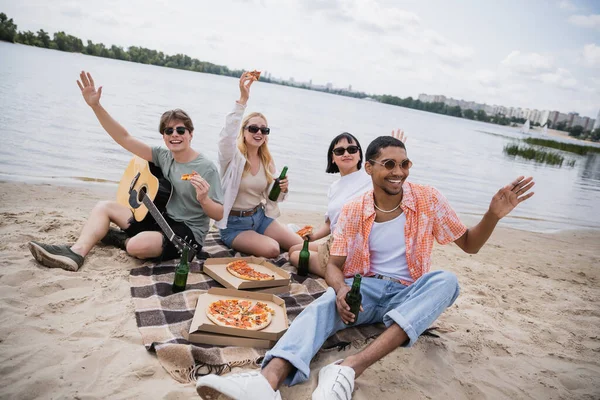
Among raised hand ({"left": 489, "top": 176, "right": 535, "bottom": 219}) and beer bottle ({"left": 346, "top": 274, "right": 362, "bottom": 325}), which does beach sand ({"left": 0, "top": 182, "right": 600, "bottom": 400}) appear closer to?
beer bottle ({"left": 346, "top": 274, "right": 362, "bottom": 325})

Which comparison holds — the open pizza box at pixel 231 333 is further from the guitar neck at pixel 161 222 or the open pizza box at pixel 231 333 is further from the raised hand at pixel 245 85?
the raised hand at pixel 245 85

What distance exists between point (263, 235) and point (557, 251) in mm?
6251

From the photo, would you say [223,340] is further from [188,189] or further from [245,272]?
[188,189]

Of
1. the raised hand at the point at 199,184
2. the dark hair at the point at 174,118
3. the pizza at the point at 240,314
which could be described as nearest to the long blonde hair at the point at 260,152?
the dark hair at the point at 174,118

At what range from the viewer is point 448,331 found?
3.85m

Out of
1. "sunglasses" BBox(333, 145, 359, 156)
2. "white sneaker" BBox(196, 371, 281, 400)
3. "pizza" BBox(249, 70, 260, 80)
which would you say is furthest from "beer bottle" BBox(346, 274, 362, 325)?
"pizza" BBox(249, 70, 260, 80)

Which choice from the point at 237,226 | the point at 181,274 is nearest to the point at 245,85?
the point at 237,226

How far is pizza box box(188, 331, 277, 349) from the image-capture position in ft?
10.1

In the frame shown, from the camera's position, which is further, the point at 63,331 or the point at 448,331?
the point at 448,331

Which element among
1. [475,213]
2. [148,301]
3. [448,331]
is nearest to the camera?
[148,301]

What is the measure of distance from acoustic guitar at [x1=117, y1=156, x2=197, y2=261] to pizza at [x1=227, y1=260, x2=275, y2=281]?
540 millimetres

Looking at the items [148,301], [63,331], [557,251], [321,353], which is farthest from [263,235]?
[557,251]

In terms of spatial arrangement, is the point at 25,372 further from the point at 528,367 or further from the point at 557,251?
the point at 557,251

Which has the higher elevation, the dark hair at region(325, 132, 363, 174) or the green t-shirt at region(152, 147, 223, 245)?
the dark hair at region(325, 132, 363, 174)
